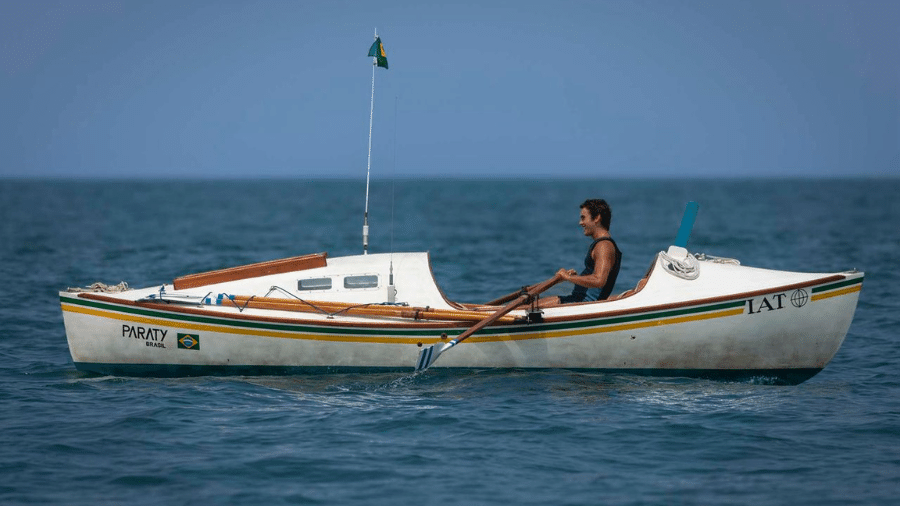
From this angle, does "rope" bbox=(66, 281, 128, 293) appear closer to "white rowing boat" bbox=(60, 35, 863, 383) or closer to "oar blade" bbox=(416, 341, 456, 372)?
"white rowing boat" bbox=(60, 35, 863, 383)

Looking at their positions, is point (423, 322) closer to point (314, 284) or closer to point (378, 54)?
point (314, 284)

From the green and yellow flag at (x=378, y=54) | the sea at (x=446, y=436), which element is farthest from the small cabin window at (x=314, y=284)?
the green and yellow flag at (x=378, y=54)

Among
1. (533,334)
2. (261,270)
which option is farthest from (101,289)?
(533,334)

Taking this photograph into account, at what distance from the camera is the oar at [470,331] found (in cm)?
1221

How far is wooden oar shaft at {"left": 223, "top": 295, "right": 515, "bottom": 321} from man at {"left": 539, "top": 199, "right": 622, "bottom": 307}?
125 cm

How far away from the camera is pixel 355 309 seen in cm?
1281

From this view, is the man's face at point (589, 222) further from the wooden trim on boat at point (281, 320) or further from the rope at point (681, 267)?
the wooden trim on boat at point (281, 320)

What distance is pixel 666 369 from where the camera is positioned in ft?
41.5

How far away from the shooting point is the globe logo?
40.0 ft

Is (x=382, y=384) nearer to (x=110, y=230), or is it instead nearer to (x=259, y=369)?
(x=259, y=369)

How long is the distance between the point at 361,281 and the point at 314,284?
1.98 feet

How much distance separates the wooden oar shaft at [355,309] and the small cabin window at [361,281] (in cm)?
39

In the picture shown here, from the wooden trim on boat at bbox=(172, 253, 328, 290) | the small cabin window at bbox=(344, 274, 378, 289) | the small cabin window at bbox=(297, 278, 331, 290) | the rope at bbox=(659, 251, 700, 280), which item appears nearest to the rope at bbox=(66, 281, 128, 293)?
the wooden trim on boat at bbox=(172, 253, 328, 290)

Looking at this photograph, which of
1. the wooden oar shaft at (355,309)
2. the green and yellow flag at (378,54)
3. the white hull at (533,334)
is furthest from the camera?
the green and yellow flag at (378,54)
